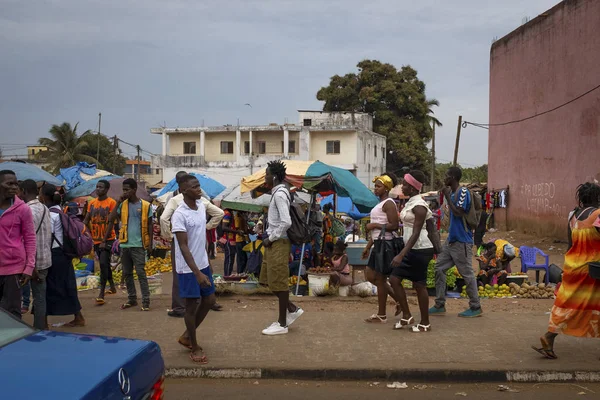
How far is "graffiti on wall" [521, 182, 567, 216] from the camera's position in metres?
20.8

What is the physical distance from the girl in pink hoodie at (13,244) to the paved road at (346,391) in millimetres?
1735

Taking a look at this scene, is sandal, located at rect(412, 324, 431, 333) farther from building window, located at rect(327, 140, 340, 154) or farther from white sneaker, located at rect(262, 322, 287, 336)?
A: building window, located at rect(327, 140, 340, 154)

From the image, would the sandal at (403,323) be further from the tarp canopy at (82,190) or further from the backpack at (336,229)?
the tarp canopy at (82,190)

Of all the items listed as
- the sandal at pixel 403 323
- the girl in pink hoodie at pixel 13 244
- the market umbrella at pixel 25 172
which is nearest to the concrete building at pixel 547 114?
the sandal at pixel 403 323

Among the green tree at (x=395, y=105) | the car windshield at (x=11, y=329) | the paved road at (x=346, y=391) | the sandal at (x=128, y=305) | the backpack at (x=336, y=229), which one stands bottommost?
the paved road at (x=346, y=391)

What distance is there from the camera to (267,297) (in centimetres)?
921

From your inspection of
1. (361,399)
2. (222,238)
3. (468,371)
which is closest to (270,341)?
(361,399)

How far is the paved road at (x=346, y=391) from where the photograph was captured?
5039 mm

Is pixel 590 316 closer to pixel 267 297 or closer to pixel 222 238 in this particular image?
pixel 267 297

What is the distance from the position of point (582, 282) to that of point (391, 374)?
2.05m

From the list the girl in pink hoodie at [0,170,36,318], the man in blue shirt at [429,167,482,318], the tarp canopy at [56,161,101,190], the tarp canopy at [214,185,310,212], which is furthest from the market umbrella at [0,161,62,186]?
the man in blue shirt at [429,167,482,318]

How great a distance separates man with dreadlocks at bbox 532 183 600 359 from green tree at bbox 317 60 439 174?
130 feet

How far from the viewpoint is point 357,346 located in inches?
247

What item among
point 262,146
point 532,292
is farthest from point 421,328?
point 262,146
